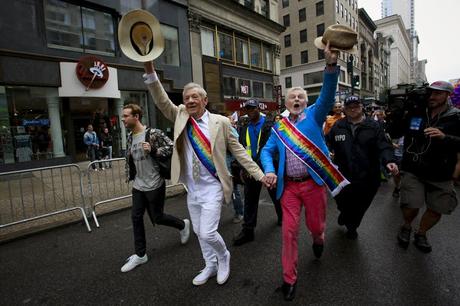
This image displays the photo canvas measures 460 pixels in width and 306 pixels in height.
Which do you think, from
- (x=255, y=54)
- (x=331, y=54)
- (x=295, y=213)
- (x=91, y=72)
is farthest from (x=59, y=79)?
(x=255, y=54)

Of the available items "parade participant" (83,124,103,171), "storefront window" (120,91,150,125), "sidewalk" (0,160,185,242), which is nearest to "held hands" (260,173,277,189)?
"sidewalk" (0,160,185,242)

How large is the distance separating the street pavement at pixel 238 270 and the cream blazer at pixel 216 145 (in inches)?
37.8

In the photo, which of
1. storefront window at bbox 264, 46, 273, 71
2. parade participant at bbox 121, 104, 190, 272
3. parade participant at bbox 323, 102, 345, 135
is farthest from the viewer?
storefront window at bbox 264, 46, 273, 71

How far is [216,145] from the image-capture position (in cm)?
287

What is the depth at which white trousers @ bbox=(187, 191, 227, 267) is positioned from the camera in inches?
111

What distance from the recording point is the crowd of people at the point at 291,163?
283cm

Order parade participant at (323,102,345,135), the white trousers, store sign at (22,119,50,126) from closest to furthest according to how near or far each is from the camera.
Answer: the white trousers, parade participant at (323,102,345,135), store sign at (22,119,50,126)

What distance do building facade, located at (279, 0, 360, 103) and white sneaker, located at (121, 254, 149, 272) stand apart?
123 feet

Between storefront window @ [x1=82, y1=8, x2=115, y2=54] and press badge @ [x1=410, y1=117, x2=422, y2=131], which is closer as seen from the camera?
press badge @ [x1=410, y1=117, x2=422, y2=131]

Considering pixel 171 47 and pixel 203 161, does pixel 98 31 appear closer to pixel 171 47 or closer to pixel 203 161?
pixel 171 47

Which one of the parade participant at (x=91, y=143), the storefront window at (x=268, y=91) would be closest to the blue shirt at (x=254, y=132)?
the parade participant at (x=91, y=143)

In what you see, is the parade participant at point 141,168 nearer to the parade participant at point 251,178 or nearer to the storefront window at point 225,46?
the parade participant at point 251,178

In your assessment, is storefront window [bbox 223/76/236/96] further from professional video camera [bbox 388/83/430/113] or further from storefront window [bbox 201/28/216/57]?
professional video camera [bbox 388/83/430/113]

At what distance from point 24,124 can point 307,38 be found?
3872 centimetres
